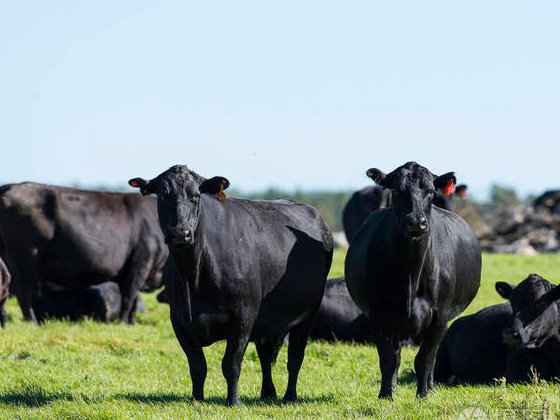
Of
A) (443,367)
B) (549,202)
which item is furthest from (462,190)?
(549,202)

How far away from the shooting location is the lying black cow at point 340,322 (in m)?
13.8

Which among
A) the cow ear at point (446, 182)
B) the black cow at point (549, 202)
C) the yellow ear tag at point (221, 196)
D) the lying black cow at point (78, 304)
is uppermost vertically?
the cow ear at point (446, 182)

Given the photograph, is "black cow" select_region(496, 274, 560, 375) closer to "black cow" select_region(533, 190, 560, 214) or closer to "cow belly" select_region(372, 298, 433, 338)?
"cow belly" select_region(372, 298, 433, 338)

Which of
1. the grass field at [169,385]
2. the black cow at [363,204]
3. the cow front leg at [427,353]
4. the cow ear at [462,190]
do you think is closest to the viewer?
the grass field at [169,385]

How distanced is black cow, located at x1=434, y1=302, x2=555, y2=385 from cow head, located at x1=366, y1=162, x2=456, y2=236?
2.40m

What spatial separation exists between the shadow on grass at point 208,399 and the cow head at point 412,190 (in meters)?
1.97

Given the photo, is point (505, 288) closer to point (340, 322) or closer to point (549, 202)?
Answer: point (340, 322)

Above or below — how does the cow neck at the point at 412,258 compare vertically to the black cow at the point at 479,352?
above

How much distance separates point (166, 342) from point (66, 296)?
3769mm

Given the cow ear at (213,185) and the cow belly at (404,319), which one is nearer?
the cow ear at (213,185)

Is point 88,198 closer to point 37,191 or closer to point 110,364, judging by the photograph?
point 37,191

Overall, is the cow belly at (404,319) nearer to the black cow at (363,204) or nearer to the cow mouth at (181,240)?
the cow mouth at (181,240)

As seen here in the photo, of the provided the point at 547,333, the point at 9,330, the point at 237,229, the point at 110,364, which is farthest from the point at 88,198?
the point at 547,333

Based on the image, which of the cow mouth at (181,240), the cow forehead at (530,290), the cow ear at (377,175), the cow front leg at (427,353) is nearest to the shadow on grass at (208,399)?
the cow front leg at (427,353)
